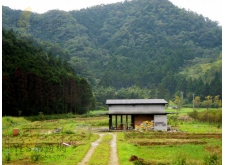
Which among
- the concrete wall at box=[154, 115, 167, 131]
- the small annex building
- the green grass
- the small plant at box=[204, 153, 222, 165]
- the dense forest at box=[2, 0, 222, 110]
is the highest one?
the dense forest at box=[2, 0, 222, 110]

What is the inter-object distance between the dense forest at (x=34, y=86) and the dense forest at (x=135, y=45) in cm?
2082

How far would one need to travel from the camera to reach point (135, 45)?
376ft

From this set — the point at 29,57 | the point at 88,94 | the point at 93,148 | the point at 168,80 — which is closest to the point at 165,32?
the point at 168,80

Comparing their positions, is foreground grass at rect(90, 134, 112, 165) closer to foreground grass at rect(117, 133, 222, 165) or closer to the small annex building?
foreground grass at rect(117, 133, 222, 165)

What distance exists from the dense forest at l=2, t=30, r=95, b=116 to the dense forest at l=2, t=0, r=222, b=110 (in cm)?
2082

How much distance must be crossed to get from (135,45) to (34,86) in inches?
3061

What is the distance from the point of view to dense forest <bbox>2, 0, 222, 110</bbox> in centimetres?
7894

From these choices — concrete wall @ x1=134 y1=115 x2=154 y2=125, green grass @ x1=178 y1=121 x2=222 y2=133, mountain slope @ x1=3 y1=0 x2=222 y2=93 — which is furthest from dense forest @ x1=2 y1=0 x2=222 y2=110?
concrete wall @ x1=134 y1=115 x2=154 y2=125

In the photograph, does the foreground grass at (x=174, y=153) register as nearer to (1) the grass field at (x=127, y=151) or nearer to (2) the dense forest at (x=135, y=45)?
(1) the grass field at (x=127, y=151)

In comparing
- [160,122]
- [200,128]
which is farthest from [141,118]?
[200,128]

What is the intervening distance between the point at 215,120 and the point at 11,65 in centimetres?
2446

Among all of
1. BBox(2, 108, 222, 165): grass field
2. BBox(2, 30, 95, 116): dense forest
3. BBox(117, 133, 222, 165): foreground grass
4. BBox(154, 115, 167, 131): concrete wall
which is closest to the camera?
BBox(117, 133, 222, 165): foreground grass

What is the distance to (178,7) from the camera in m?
134

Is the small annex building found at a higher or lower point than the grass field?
higher
